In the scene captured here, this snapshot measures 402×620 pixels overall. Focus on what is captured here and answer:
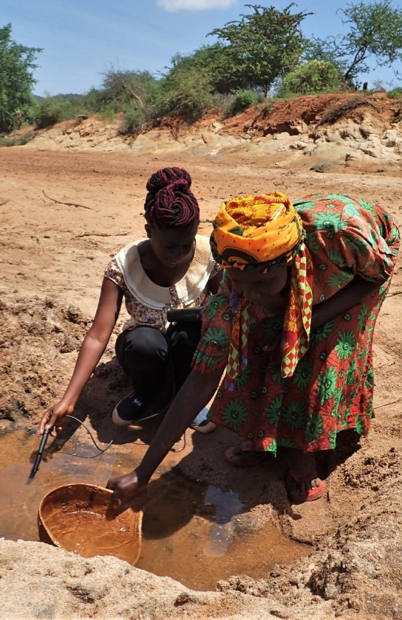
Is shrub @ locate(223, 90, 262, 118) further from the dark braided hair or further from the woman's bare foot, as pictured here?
the woman's bare foot

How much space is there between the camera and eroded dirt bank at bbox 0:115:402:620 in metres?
1.61

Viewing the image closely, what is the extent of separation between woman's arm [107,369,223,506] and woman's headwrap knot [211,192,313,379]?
12 centimetres

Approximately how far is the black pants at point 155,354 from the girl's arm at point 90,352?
8.0 inches

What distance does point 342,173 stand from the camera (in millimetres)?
8406

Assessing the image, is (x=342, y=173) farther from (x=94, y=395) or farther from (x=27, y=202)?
(x=94, y=395)

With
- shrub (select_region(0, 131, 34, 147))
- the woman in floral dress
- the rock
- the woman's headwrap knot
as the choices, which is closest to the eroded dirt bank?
the woman in floral dress

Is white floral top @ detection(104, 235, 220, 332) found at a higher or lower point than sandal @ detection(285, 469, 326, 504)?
higher

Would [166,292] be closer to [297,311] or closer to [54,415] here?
[54,415]

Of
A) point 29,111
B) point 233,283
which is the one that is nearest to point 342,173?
point 233,283

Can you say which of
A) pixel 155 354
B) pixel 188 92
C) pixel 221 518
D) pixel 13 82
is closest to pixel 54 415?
pixel 155 354

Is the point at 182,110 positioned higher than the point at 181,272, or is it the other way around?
the point at 182,110

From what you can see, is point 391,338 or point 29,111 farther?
point 29,111

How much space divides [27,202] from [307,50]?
11680 millimetres

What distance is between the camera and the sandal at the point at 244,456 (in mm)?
2623
